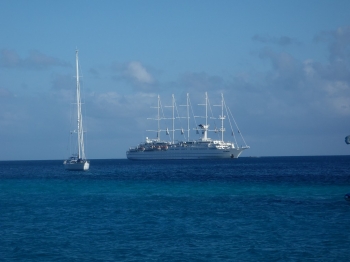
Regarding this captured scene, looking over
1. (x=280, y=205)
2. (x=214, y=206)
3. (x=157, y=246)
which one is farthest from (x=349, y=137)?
(x=157, y=246)

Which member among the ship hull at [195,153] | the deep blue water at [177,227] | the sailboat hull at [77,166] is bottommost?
the deep blue water at [177,227]

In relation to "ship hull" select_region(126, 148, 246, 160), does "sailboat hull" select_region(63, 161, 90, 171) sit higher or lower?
lower

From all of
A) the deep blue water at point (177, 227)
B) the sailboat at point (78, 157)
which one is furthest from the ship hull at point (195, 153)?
the deep blue water at point (177, 227)

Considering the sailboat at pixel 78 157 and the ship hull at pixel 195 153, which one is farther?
the ship hull at pixel 195 153

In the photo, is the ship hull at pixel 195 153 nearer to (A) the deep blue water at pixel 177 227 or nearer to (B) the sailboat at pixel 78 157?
(B) the sailboat at pixel 78 157

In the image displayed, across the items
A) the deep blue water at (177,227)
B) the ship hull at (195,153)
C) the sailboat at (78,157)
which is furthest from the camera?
the ship hull at (195,153)

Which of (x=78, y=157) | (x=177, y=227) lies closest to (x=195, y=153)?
(x=78, y=157)

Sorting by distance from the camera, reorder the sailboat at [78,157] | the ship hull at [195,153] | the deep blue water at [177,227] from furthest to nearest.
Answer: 1. the ship hull at [195,153]
2. the sailboat at [78,157]
3. the deep blue water at [177,227]

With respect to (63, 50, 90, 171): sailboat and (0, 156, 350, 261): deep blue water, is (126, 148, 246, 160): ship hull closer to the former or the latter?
(63, 50, 90, 171): sailboat

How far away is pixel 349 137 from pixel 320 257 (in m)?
10.8

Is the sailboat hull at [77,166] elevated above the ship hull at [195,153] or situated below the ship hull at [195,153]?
below

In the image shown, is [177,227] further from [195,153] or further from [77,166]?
[195,153]

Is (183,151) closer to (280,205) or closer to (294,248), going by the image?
(280,205)

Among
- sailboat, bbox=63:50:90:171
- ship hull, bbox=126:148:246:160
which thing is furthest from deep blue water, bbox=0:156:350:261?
ship hull, bbox=126:148:246:160
